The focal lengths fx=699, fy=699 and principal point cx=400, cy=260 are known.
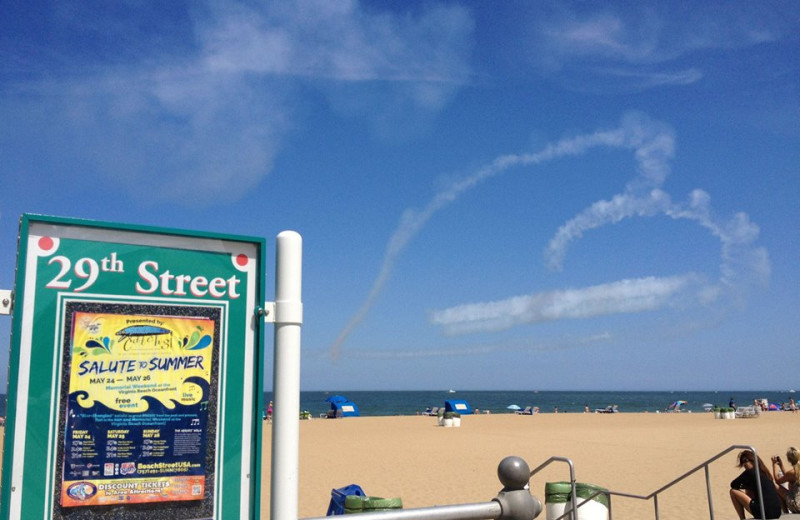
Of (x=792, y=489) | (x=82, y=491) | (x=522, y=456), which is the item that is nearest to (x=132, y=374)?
(x=82, y=491)

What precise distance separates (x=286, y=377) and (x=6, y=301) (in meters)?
1.05

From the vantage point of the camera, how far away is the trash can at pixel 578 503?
23.5ft

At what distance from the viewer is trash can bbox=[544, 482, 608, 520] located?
23.5 ft

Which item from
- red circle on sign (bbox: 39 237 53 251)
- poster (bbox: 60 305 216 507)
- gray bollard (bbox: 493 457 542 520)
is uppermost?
red circle on sign (bbox: 39 237 53 251)

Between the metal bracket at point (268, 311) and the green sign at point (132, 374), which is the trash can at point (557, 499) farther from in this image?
the metal bracket at point (268, 311)

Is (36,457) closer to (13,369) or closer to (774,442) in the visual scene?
(13,369)

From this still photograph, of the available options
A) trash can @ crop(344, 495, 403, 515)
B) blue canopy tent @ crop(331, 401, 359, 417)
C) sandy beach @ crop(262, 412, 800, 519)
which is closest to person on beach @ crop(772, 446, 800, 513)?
sandy beach @ crop(262, 412, 800, 519)

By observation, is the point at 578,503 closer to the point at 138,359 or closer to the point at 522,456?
the point at 138,359

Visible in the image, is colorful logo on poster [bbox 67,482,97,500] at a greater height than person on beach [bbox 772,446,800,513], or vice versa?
colorful logo on poster [bbox 67,482,97,500]

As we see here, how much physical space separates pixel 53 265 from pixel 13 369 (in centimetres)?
39

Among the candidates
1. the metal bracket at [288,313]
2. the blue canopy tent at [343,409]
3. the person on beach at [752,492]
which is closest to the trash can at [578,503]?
the person on beach at [752,492]

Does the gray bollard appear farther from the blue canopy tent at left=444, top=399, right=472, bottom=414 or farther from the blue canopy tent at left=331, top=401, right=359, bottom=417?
the blue canopy tent at left=331, top=401, right=359, bottom=417

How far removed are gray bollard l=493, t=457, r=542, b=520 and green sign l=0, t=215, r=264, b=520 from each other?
1013 mm

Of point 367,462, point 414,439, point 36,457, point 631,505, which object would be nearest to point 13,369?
point 36,457
